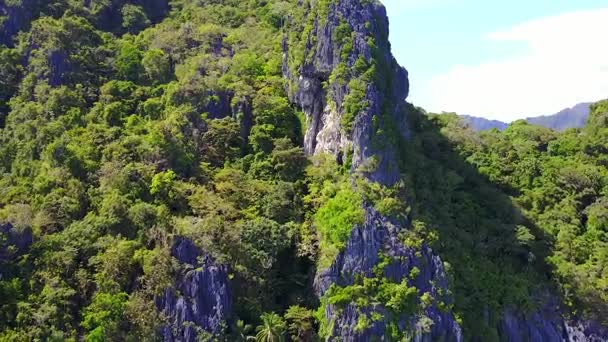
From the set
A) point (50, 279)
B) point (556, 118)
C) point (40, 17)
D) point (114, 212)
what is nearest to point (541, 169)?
point (114, 212)

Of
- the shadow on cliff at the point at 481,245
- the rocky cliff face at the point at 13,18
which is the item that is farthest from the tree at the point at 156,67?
the shadow on cliff at the point at 481,245

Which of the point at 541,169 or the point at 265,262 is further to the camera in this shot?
the point at 541,169

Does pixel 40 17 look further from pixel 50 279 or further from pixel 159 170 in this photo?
pixel 50 279

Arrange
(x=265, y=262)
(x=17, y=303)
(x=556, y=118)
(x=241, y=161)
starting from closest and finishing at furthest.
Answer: (x=17, y=303)
(x=265, y=262)
(x=241, y=161)
(x=556, y=118)

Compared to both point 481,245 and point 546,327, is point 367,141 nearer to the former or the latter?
point 481,245

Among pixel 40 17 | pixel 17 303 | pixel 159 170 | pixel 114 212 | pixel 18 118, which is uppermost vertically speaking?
pixel 40 17

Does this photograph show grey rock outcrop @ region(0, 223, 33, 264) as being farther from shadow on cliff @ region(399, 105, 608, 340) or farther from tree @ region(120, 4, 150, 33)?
tree @ region(120, 4, 150, 33)

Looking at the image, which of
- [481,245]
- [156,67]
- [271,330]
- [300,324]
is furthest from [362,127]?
[156,67]
